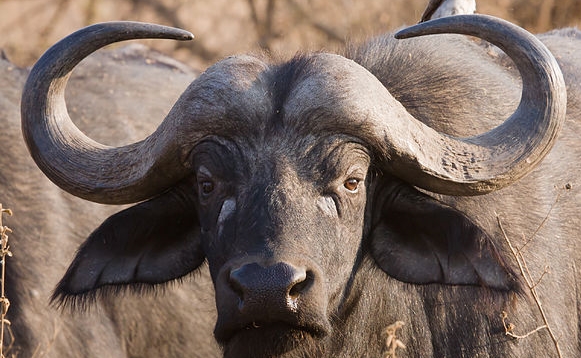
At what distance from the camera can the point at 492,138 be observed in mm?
4676

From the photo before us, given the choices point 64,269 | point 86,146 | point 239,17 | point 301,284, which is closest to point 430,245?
point 301,284

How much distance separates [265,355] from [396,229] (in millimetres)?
884

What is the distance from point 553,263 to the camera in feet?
16.7

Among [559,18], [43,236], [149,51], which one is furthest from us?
[559,18]

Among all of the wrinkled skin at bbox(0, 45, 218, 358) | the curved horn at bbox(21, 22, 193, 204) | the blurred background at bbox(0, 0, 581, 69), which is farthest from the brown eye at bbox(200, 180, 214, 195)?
the blurred background at bbox(0, 0, 581, 69)

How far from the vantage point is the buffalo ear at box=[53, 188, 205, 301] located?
501cm

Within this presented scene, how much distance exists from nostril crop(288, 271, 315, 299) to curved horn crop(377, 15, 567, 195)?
0.66m

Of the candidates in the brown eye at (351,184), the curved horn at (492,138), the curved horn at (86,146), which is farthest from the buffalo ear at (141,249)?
the curved horn at (492,138)

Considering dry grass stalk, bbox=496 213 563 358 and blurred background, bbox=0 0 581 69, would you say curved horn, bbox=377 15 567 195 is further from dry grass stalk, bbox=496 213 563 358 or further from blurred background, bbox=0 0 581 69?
blurred background, bbox=0 0 581 69

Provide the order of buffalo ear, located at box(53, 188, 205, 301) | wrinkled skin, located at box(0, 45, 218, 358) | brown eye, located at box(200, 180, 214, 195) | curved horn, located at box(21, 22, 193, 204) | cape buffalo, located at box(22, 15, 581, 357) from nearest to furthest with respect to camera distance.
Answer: cape buffalo, located at box(22, 15, 581, 357) < brown eye, located at box(200, 180, 214, 195) < curved horn, located at box(21, 22, 193, 204) < buffalo ear, located at box(53, 188, 205, 301) < wrinkled skin, located at box(0, 45, 218, 358)

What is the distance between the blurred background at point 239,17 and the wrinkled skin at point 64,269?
15.7 feet

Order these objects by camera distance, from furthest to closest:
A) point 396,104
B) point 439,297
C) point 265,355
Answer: point 439,297 < point 396,104 < point 265,355

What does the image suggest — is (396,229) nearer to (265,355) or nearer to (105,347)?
(265,355)

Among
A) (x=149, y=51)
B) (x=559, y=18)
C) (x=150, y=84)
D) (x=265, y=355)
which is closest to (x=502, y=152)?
(x=265, y=355)
